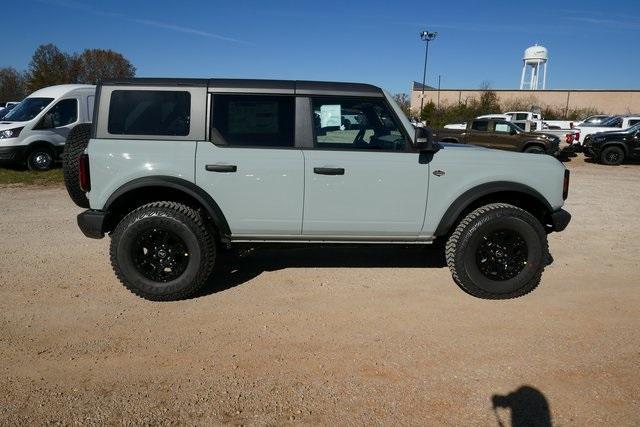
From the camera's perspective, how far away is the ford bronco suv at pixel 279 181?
162 inches

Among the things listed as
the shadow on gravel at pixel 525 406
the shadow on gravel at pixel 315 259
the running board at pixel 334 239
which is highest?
the running board at pixel 334 239

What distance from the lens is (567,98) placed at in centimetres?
4594

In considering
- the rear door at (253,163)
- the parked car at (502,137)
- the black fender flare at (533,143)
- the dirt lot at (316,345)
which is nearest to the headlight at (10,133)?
the dirt lot at (316,345)

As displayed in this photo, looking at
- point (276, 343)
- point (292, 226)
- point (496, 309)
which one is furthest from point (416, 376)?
point (292, 226)

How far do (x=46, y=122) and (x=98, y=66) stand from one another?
61651 mm

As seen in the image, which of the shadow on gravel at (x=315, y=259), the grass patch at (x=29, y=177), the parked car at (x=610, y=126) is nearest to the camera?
the shadow on gravel at (x=315, y=259)

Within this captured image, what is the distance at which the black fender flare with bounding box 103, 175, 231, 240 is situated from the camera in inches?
160

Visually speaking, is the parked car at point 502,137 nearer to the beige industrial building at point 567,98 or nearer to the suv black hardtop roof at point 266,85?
the suv black hardtop roof at point 266,85

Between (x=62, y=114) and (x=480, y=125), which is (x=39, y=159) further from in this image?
(x=480, y=125)

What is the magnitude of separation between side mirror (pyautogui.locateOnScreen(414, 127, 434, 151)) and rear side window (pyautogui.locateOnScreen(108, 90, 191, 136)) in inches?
80.3

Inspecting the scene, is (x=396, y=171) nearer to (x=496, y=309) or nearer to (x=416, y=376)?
(x=496, y=309)

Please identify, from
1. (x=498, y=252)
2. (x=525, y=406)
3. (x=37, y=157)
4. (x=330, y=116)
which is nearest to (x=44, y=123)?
(x=37, y=157)

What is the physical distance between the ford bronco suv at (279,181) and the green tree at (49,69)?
196ft

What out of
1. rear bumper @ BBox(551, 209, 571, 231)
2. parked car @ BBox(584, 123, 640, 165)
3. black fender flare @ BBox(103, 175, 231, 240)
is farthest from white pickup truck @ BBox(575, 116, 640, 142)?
black fender flare @ BBox(103, 175, 231, 240)
